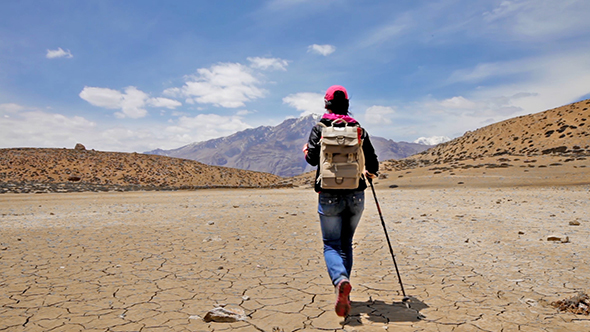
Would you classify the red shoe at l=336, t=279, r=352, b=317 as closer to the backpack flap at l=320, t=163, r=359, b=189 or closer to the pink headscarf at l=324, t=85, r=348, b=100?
the backpack flap at l=320, t=163, r=359, b=189

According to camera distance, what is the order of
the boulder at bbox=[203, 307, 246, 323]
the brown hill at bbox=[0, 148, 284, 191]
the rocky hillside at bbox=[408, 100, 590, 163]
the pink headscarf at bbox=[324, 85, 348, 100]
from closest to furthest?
the boulder at bbox=[203, 307, 246, 323]
the pink headscarf at bbox=[324, 85, 348, 100]
the rocky hillside at bbox=[408, 100, 590, 163]
the brown hill at bbox=[0, 148, 284, 191]

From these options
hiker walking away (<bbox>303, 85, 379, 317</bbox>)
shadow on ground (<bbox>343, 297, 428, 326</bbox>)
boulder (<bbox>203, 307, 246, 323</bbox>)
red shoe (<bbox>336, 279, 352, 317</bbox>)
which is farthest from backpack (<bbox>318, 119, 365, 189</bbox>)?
boulder (<bbox>203, 307, 246, 323</bbox>)

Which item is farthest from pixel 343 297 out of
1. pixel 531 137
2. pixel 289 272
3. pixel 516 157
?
pixel 531 137

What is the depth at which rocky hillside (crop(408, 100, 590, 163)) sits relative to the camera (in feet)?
110

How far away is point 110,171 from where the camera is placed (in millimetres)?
40125

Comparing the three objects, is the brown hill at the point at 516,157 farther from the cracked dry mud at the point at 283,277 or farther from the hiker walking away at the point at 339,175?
the hiker walking away at the point at 339,175

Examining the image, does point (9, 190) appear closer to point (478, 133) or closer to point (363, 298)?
point (363, 298)

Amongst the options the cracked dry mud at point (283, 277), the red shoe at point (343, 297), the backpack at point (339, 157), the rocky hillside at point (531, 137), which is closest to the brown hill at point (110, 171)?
the rocky hillside at point (531, 137)

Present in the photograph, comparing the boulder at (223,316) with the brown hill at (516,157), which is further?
the brown hill at (516,157)

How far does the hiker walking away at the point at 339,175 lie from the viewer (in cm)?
312

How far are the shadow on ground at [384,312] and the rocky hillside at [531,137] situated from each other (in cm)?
3242

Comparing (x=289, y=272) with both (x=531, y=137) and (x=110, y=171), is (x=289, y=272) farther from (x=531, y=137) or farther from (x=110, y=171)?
(x=531, y=137)

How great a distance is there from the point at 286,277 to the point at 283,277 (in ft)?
0.14

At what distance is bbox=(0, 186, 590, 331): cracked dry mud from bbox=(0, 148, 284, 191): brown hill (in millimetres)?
28029
